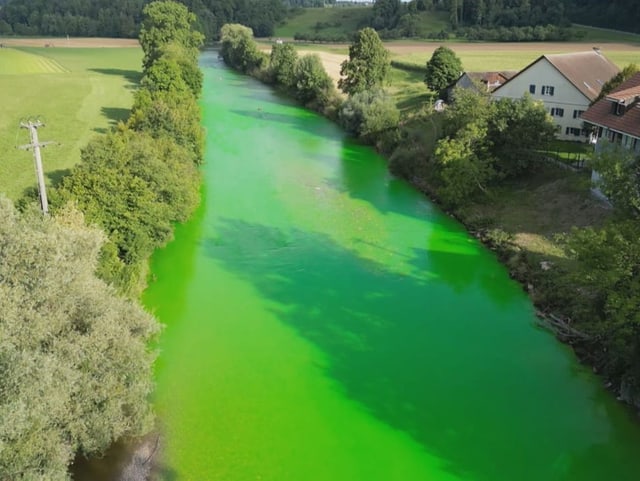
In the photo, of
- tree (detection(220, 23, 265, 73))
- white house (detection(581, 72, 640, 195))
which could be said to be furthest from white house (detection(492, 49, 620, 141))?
tree (detection(220, 23, 265, 73))

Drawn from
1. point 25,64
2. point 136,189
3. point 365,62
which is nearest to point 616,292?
point 136,189

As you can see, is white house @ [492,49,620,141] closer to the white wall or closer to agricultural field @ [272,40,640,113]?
the white wall

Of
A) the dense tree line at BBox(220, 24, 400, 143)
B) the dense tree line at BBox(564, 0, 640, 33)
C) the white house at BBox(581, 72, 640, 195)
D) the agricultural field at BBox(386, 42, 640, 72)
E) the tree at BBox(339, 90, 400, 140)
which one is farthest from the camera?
the dense tree line at BBox(564, 0, 640, 33)

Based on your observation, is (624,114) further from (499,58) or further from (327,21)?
(327,21)

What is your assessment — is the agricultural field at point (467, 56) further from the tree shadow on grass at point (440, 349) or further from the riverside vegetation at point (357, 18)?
the tree shadow on grass at point (440, 349)

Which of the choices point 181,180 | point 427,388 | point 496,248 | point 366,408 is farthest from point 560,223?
point 181,180

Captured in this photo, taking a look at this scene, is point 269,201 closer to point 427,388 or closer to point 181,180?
point 181,180

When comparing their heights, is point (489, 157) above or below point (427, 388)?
above
